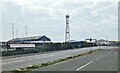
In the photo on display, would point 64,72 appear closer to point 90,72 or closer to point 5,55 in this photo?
point 90,72

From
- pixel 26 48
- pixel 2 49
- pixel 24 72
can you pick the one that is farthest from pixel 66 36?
pixel 24 72

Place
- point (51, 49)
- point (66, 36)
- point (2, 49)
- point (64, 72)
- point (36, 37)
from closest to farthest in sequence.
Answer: point (64, 72) → point (2, 49) → point (51, 49) → point (66, 36) → point (36, 37)

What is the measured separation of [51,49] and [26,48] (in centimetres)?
1427

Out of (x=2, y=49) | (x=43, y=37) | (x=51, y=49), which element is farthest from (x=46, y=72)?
(x=43, y=37)

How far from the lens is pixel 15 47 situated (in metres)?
61.8

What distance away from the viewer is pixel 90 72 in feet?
65.9

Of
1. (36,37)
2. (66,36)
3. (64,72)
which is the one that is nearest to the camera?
(64,72)

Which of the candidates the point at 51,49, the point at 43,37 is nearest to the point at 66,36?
the point at 43,37

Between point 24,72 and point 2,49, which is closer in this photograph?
point 24,72

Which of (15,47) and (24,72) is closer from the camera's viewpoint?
(24,72)

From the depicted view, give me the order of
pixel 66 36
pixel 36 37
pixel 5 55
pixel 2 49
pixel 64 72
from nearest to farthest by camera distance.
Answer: pixel 64 72, pixel 5 55, pixel 2 49, pixel 66 36, pixel 36 37

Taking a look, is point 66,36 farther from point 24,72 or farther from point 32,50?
point 24,72

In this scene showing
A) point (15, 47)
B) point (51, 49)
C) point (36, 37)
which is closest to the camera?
point (15, 47)

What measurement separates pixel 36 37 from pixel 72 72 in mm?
95697
